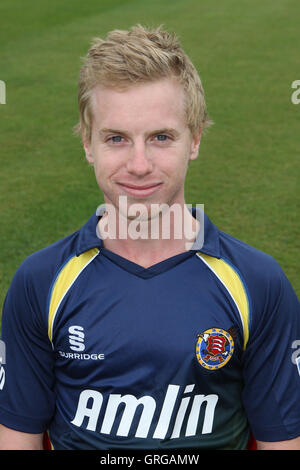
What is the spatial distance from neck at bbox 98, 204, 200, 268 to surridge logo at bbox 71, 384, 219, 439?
38 cm

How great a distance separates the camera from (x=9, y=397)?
6.31 feet

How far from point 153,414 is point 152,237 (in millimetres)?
508

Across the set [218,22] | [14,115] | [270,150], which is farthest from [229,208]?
[218,22]

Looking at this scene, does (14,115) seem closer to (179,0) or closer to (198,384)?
(198,384)

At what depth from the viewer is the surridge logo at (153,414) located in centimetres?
179

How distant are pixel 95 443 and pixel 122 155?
831mm

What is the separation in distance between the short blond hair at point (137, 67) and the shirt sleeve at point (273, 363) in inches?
20.5

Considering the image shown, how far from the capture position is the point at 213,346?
1.76m

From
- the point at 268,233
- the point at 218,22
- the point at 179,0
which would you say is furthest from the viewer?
the point at 179,0

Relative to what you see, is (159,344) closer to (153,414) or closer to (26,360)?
(153,414)

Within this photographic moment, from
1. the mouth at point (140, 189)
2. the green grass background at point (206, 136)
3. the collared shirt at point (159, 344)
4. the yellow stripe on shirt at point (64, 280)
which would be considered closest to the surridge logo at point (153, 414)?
the collared shirt at point (159, 344)

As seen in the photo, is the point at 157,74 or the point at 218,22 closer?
the point at 157,74

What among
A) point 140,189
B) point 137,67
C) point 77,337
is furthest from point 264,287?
point 137,67

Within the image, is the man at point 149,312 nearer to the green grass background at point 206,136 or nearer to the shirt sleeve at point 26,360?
the shirt sleeve at point 26,360
